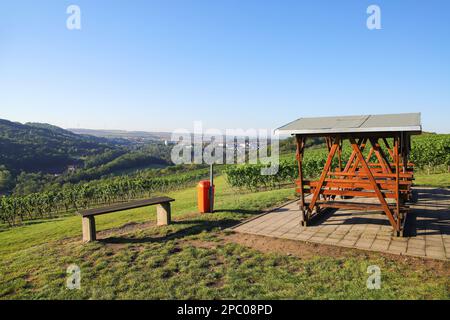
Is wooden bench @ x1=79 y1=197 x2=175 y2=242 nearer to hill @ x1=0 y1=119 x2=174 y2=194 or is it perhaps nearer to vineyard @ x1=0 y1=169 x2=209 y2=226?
vineyard @ x1=0 y1=169 x2=209 y2=226

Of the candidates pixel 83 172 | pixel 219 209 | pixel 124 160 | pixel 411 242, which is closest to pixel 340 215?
pixel 411 242

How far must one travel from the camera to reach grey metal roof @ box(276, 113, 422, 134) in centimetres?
584

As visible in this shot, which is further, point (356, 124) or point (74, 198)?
point (74, 198)

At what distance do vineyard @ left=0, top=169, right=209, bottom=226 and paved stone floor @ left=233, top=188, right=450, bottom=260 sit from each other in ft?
80.6

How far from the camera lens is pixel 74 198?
30.3m

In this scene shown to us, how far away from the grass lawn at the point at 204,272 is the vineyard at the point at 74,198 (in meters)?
22.7

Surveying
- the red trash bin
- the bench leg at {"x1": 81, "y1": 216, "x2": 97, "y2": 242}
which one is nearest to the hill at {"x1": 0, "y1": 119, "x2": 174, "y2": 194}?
the red trash bin

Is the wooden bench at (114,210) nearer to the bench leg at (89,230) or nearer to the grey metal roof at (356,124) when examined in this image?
the bench leg at (89,230)

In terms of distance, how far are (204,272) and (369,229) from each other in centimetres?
408

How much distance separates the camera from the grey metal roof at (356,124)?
584cm
